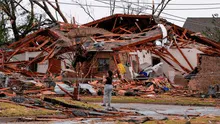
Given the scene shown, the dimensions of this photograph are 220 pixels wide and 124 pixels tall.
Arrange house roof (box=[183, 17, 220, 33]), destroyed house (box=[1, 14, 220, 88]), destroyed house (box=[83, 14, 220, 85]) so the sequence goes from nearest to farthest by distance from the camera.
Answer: destroyed house (box=[1, 14, 220, 88]) < destroyed house (box=[83, 14, 220, 85]) < house roof (box=[183, 17, 220, 33])

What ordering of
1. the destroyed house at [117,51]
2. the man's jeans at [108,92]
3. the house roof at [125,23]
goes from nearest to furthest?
the man's jeans at [108,92] < the destroyed house at [117,51] < the house roof at [125,23]

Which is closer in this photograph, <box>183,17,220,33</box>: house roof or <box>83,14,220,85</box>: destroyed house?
<box>83,14,220,85</box>: destroyed house

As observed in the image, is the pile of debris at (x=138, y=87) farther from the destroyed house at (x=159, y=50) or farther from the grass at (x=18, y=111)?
the grass at (x=18, y=111)

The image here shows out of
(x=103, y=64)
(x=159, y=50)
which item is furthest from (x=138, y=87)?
(x=159, y=50)

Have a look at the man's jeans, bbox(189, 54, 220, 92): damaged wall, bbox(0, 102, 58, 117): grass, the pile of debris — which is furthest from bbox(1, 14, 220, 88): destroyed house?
bbox(0, 102, 58, 117): grass

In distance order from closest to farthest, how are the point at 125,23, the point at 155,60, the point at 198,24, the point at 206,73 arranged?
the point at 206,73 → the point at 155,60 → the point at 125,23 → the point at 198,24

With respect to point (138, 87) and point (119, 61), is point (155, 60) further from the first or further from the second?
point (138, 87)

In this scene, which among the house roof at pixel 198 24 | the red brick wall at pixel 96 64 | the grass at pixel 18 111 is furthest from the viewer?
the house roof at pixel 198 24

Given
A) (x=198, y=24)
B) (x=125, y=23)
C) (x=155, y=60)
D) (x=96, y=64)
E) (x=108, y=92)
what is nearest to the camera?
(x=108, y=92)

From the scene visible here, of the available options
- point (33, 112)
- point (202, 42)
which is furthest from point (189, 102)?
point (202, 42)

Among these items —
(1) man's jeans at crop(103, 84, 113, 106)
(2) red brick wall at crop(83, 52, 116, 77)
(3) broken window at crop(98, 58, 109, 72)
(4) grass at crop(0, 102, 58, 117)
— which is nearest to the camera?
(4) grass at crop(0, 102, 58, 117)

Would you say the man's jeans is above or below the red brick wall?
below

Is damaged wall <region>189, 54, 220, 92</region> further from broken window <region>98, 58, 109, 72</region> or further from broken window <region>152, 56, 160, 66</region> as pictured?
broken window <region>152, 56, 160, 66</region>

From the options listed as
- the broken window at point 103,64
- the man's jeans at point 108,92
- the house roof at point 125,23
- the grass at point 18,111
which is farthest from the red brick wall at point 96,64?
the grass at point 18,111
